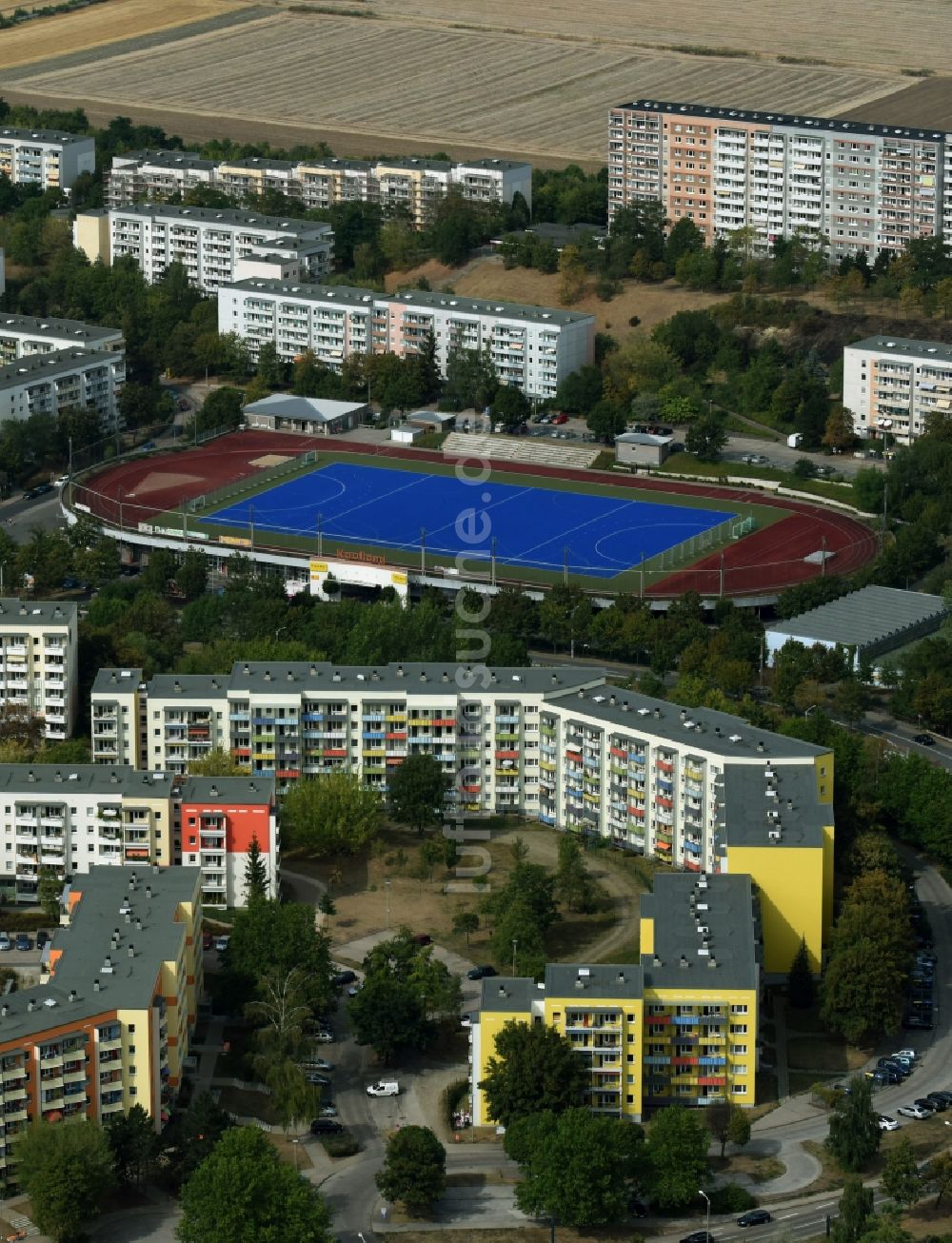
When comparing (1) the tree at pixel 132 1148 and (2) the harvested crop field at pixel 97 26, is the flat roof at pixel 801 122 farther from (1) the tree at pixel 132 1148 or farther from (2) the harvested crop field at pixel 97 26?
(1) the tree at pixel 132 1148

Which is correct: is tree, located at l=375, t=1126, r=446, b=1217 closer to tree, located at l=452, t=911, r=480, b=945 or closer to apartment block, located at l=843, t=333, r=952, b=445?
tree, located at l=452, t=911, r=480, b=945

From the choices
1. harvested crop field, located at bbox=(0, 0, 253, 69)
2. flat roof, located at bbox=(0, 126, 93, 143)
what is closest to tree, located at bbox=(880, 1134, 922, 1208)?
flat roof, located at bbox=(0, 126, 93, 143)

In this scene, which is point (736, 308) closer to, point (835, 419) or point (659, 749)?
point (835, 419)

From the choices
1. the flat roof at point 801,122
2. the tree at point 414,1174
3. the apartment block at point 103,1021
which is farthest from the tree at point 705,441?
the tree at point 414,1174

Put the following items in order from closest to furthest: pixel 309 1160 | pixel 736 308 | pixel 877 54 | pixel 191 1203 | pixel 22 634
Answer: pixel 191 1203 < pixel 309 1160 < pixel 22 634 < pixel 736 308 < pixel 877 54

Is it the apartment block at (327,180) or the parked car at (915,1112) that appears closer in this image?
the parked car at (915,1112)

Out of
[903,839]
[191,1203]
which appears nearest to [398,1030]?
[191,1203]
